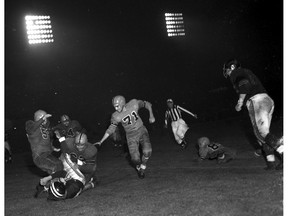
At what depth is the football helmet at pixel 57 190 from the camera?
6.81 metres

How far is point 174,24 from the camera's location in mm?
26938

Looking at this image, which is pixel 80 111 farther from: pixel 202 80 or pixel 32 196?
pixel 32 196

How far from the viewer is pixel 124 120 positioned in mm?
8391

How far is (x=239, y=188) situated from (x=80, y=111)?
715 inches

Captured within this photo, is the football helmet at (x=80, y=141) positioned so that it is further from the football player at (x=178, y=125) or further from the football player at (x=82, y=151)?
the football player at (x=178, y=125)

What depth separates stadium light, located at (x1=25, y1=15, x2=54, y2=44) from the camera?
21062 millimetres

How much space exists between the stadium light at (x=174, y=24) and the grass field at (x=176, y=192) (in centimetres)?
1764

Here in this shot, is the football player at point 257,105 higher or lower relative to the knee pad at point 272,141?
higher

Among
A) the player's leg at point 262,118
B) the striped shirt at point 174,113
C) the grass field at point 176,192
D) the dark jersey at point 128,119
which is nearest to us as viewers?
the grass field at point 176,192

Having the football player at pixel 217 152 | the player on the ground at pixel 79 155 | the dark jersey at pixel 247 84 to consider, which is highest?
the dark jersey at pixel 247 84

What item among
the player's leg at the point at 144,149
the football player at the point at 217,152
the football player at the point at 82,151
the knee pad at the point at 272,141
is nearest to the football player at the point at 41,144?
the football player at the point at 82,151

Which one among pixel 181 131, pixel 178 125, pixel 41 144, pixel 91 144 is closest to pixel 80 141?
pixel 91 144

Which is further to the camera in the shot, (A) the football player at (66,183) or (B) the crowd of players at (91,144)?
(B) the crowd of players at (91,144)

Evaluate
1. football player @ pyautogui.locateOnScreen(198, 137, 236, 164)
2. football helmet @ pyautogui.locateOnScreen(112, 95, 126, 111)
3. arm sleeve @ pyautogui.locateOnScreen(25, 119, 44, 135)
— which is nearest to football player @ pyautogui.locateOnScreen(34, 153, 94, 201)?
arm sleeve @ pyautogui.locateOnScreen(25, 119, 44, 135)
